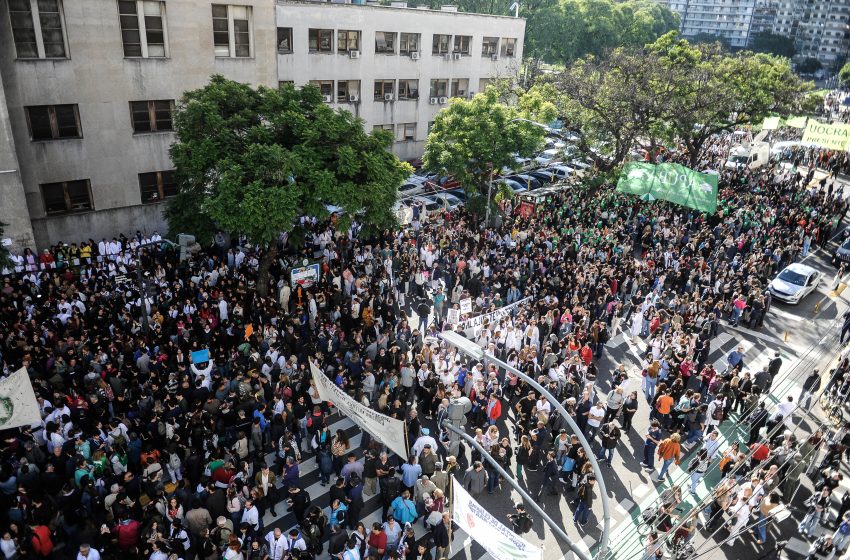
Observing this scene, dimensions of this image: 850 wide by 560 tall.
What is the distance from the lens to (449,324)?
1891 cm

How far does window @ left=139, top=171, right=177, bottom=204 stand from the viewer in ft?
90.3

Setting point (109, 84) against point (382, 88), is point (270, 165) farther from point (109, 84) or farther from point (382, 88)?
point (382, 88)

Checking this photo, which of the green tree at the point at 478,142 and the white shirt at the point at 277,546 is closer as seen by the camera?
the white shirt at the point at 277,546

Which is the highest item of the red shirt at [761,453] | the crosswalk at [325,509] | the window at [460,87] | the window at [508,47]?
the window at [508,47]

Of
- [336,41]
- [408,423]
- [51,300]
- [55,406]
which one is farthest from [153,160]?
[408,423]

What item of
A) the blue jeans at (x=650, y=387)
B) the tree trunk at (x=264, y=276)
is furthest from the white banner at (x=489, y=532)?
the tree trunk at (x=264, y=276)

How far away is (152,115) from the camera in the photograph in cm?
2672

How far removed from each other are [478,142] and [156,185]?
1524 cm

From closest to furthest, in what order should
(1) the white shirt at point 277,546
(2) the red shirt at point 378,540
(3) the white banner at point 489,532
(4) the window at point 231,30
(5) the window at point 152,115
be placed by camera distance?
(3) the white banner at point 489,532, (1) the white shirt at point 277,546, (2) the red shirt at point 378,540, (5) the window at point 152,115, (4) the window at point 231,30

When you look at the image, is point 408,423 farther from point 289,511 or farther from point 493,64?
point 493,64

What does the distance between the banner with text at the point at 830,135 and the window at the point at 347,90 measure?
25.6 metres

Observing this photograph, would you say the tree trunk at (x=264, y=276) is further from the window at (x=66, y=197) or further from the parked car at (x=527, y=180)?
the parked car at (x=527, y=180)

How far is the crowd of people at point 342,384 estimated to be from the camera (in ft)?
38.4

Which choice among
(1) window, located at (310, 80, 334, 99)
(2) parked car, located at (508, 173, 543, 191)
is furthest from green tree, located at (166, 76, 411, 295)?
(2) parked car, located at (508, 173, 543, 191)
